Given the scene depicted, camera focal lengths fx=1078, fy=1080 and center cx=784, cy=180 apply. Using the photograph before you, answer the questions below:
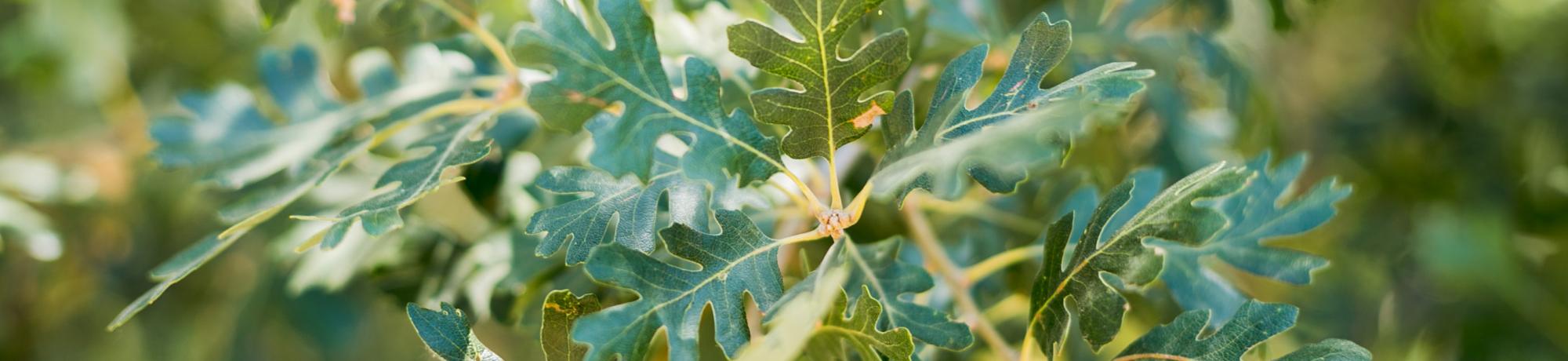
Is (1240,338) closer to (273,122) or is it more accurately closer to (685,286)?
(685,286)

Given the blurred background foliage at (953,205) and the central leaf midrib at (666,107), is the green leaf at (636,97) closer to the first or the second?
the central leaf midrib at (666,107)

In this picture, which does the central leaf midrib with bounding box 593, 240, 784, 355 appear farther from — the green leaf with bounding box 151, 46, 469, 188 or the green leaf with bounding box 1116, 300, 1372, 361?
the green leaf with bounding box 151, 46, 469, 188

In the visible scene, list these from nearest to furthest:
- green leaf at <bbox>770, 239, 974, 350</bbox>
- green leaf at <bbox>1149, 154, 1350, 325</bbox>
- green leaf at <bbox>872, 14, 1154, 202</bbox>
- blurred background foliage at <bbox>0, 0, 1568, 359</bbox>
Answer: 1. green leaf at <bbox>872, 14, 1154, 202</bbox>
2. green leaf at <bbox>770, 239, 974, 350</bbox>
3. green leaf at <bbox>1149, 154, 1350, 325</bbox>
4. blurred background foliage at <bbox>0, 0, 1568, 359</bbox>

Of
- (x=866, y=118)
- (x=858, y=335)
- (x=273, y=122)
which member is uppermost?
(x=866, y=118)

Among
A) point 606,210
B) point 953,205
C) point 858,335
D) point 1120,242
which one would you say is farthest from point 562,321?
point 953,205

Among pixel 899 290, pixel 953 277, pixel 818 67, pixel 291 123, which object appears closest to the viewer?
pixel 818 67

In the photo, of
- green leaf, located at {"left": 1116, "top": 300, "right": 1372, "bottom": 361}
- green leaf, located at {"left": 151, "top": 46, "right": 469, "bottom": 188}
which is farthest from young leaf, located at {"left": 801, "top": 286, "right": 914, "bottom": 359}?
green leaf, located at {"left": 151, "top": 46, "right": 469, "bottom": 188}

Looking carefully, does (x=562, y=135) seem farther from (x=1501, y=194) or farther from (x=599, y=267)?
(x=1501, y=194)
